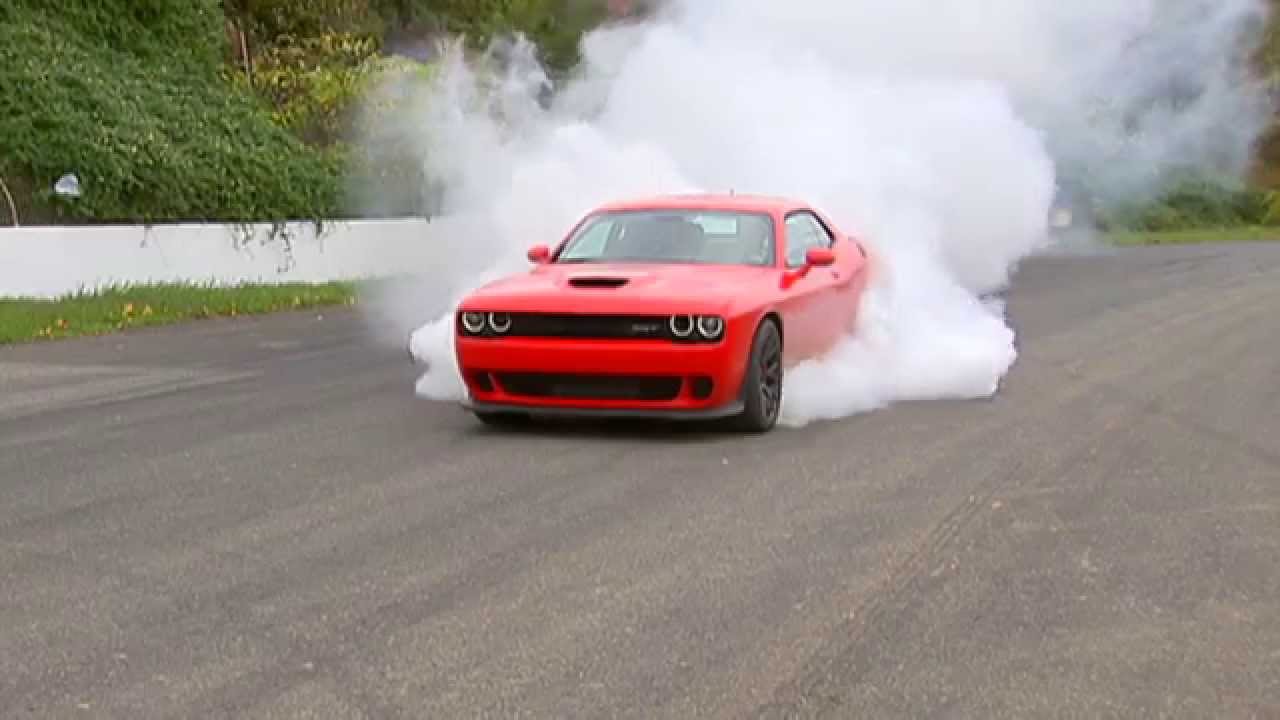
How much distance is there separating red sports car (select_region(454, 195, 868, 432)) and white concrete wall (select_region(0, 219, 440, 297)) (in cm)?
1032

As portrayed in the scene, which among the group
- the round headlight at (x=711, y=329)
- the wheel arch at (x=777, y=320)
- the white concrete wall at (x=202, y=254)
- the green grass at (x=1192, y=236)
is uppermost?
the round headlight at (x=711, y=329)

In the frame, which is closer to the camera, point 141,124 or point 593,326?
point 593,326

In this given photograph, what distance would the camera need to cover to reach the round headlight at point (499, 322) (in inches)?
381

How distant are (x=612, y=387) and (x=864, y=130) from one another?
7.75 m

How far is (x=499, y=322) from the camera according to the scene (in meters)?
9.72

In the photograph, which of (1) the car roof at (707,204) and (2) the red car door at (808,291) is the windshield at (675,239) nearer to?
(1) the car roof at (707,204)

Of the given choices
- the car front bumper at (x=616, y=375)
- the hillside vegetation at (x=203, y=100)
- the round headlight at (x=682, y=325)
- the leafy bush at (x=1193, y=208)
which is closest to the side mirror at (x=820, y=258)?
the car front bumper at (x=616, y=375)

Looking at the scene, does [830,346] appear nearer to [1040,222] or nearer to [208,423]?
[208,423]

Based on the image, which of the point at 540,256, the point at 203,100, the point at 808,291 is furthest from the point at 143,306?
the point at 808,291

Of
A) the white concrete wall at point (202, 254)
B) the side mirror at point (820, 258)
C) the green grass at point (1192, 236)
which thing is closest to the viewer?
the side mirror at point (820, 258)

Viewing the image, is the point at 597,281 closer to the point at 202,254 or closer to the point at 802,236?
the point at 802,236

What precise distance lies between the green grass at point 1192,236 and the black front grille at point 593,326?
35.8 metres

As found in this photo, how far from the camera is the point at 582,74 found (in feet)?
69.6

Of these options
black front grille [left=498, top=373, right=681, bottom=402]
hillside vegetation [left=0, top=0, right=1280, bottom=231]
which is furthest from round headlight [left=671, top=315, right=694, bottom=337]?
hillside vegetation [left=0, top=0, right=1280, bottom=231]
